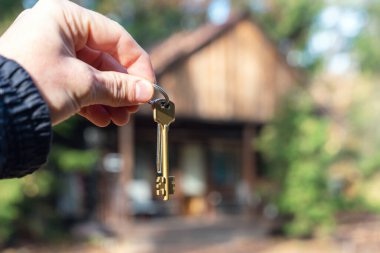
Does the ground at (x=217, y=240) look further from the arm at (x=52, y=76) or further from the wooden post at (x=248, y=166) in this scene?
the arm at (x=52, y=76)

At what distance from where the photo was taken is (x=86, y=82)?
110 cm

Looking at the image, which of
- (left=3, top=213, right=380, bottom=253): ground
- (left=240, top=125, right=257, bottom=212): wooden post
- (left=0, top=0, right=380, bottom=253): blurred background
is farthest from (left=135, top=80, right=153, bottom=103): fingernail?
(left=240, top=125, right=257, bottom=212): wooden post

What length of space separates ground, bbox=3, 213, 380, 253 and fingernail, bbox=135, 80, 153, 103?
9362 mm

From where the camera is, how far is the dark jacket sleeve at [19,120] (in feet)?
3.09

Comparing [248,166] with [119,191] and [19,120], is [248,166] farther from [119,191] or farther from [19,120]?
[19,120]

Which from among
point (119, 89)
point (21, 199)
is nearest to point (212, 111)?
point (21, 199)

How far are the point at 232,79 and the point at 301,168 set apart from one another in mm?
2833

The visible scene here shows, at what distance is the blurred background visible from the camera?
10797 millimetres

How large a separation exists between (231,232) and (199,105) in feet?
10.8

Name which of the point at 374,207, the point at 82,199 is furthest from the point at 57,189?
Result: the point at 374,207

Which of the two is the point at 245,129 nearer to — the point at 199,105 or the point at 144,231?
the point at 199,105

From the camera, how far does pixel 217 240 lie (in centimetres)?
1152

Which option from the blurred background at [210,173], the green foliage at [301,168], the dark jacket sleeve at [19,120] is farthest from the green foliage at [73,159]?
the dark jacket sleeve at [19,120]

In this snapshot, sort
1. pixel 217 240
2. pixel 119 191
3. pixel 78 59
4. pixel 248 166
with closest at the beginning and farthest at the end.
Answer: pixel 78 59, pixel 119 191, pixel 217 240, pixel 248 166
